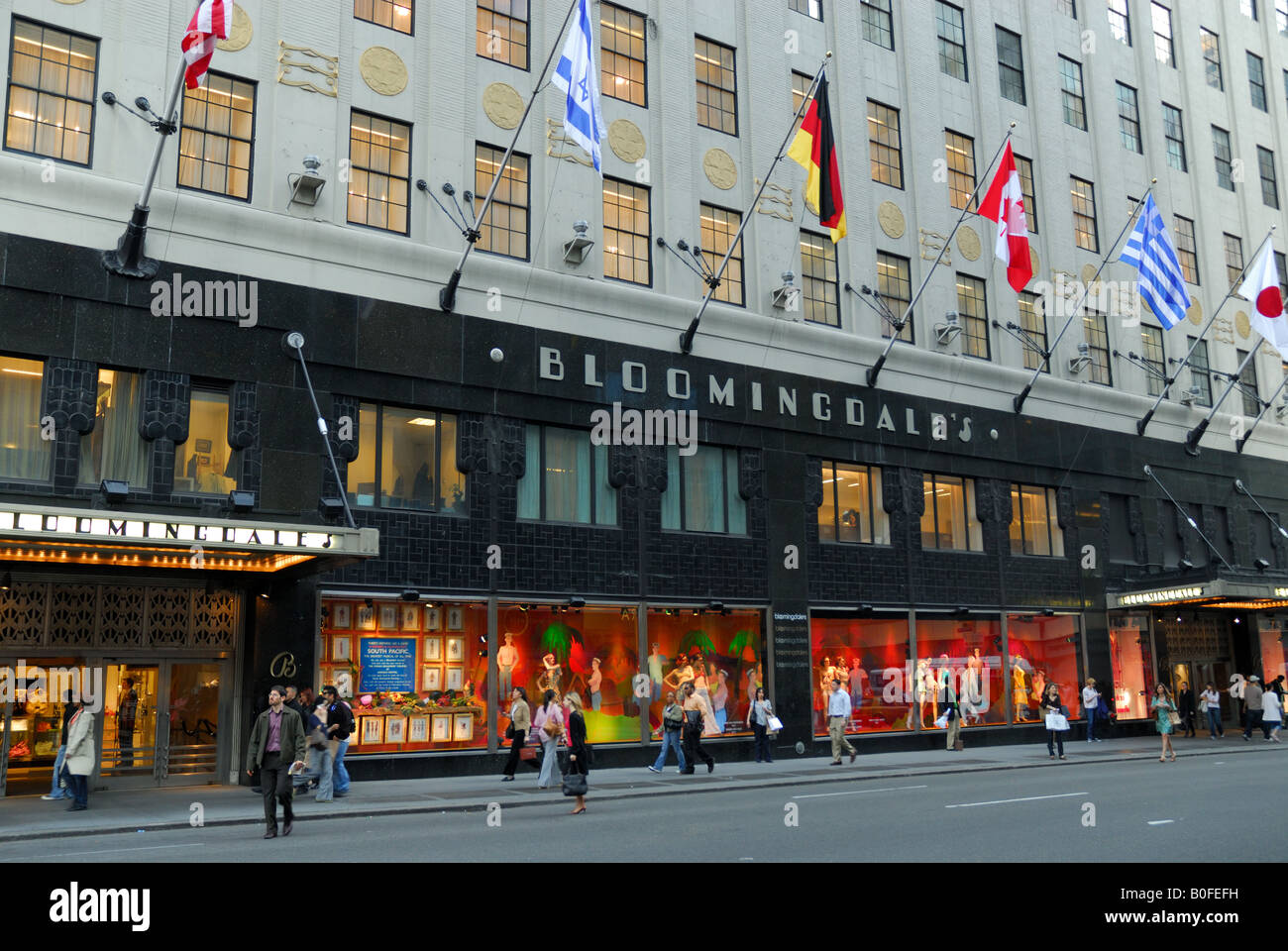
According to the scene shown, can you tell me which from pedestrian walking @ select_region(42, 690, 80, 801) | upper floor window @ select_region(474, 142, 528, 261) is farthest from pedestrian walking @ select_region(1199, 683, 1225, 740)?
pedestrian walking @ select_region(42, 690, 80, 801)

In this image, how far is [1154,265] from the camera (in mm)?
30656

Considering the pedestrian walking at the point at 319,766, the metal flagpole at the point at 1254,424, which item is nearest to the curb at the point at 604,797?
the pedestrian walking at the point at 319,766

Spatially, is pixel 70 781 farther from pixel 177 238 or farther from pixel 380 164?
pixel 380 164

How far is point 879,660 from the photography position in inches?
1157

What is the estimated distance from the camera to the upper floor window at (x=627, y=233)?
26.2m

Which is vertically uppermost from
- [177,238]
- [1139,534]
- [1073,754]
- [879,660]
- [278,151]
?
[278,151]

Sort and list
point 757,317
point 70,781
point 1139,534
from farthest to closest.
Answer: point 1139,534 → point 757,317 → point 70,781

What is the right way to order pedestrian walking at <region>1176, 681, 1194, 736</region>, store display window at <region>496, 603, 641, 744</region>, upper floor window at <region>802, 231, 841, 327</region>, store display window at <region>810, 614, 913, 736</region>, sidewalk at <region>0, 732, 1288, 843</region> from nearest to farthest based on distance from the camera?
sidewalk at <region>0, 732, 1288, 843</region> < store display window at <region>496, 603, 641, 744</region> < store display window at <region>810, 614, 913, 736</region> < upper floor window at <region>802, 231, 841, 327</region> < pedestrian walking at <region>1176, 681, 1194, 736</region>

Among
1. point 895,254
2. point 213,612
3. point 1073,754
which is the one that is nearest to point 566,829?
point 213,612

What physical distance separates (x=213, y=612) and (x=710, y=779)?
966 centimetres

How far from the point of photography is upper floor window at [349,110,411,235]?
22.9 metres

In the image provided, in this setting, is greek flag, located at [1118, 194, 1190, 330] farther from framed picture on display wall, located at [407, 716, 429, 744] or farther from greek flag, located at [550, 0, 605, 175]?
framed picture on display wall, located at [407, 716, 429, 744]

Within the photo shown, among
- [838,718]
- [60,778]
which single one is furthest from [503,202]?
[60,778]

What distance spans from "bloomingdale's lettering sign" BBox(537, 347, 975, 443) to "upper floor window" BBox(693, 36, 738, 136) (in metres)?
6.66
